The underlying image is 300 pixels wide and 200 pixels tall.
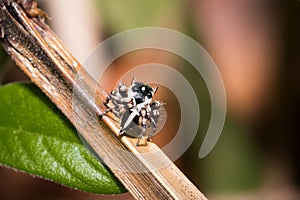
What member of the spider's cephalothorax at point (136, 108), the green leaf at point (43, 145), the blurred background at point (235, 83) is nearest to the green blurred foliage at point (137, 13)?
the blurred background at point (235, 83)

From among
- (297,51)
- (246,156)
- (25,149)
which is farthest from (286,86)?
(25,149)

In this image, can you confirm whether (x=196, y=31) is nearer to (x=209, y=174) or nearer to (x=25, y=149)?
(x=209, y=174)

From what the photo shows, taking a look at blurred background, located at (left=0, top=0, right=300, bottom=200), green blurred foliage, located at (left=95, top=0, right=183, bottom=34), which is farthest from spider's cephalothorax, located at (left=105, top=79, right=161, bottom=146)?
green blurred foliage, located at (left=95, top=0, right=183, bottom=34)

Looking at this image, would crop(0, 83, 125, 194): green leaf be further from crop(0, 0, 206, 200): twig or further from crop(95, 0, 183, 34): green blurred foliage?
crop(95, 0, 183, 34): green blurred foliage

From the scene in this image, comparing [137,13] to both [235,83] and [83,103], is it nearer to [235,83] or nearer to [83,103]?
[235,83]

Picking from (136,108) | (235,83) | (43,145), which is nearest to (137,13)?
(235,83)

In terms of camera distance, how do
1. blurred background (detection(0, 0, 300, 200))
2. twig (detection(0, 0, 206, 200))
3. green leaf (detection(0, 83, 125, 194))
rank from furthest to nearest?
blurred background (detection(0, 0, 300, 200)) < green leaf (detection(0, 83, 125, 194)) < twig (detection(0, 0, 206, 200))
